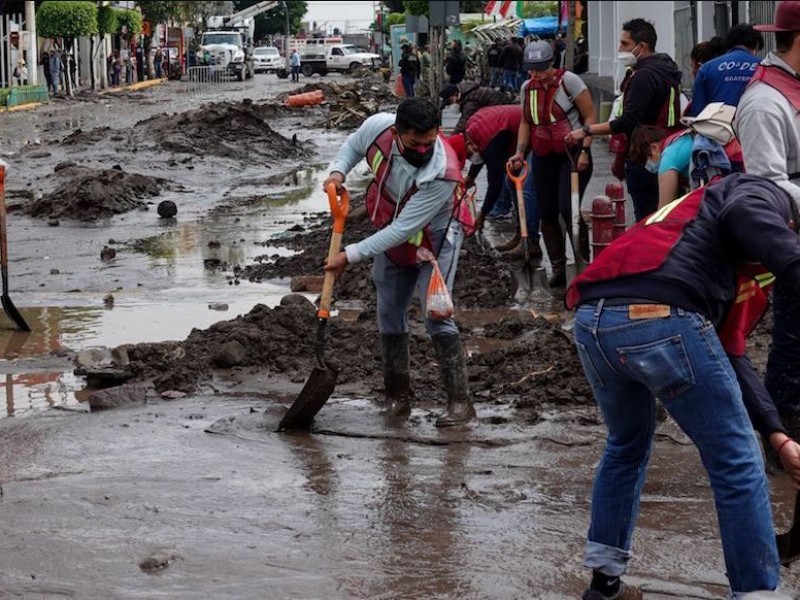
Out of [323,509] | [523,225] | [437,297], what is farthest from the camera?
[523,225]

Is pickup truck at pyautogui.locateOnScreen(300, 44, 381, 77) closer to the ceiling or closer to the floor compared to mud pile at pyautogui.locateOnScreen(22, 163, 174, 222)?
closer to the ceiling

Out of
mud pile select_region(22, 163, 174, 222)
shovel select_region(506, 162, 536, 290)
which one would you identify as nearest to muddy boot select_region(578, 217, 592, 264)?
shovel select_region(506, 162, 536, 290)

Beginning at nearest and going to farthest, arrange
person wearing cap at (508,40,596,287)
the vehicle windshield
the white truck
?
person wearing cap at (508,40,596,287) < the white truck < the vehicle windshield

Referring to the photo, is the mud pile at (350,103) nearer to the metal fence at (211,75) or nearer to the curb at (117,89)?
the curb at (117,89)

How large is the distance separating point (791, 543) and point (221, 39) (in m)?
67.7

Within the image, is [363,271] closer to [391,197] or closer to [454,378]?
[454,378]

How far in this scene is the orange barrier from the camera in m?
40.2

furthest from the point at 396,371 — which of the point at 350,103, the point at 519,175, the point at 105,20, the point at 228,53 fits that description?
the point at 228,53

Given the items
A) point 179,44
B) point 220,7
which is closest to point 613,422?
point 179,44

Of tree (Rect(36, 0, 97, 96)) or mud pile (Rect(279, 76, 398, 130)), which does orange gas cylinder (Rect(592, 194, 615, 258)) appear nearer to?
mud pile (Rect(279, 76, 398, 130))

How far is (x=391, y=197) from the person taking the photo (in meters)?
6.76

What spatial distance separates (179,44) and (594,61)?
47510mm

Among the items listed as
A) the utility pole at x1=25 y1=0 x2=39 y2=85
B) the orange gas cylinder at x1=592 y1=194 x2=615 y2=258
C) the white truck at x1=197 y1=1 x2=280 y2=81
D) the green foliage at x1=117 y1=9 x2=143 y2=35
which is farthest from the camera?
the white truck at x1=197 y1=1 x2=280 y2=81

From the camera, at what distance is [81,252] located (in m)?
13.7
